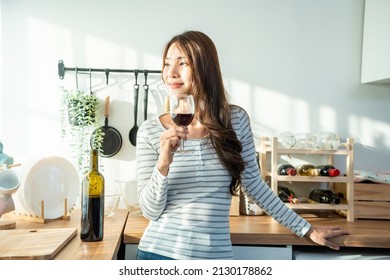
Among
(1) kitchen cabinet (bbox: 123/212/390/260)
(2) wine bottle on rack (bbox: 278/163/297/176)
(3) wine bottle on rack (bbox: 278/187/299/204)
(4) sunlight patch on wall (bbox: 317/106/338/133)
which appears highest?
(4) sunlight patch on wall (bbox: 317/106/338/133)

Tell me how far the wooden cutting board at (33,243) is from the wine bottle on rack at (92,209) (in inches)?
1.5

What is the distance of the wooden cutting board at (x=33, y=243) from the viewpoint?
→ 0.81 m

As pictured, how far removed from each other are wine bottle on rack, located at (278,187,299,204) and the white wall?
0.19 metres

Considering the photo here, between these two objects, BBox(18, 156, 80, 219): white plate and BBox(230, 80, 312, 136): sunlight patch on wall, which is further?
BBox(230, 80, 312, 136): sunlight patch on wall

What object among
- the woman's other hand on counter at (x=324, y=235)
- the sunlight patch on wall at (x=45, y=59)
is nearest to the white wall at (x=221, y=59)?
the sunlight patch on wall at (x=45, y=59)

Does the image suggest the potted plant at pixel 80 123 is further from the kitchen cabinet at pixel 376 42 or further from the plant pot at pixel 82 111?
the kitchen cabinet at pixel 376 42

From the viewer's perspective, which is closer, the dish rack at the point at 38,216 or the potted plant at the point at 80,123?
the dish rack at the point at 38,216

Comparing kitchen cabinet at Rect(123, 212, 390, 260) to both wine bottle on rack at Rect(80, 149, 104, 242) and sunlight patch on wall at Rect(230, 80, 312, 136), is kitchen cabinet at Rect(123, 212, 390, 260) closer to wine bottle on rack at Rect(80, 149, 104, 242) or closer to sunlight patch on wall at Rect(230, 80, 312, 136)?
wine bottle on rack at Rect(80, 149, 104, 242)

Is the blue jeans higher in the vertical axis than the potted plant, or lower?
lower

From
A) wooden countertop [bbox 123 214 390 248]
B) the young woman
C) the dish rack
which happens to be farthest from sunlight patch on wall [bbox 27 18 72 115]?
the young woman

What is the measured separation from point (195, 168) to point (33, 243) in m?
0.33

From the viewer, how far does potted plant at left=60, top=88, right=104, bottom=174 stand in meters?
1.37

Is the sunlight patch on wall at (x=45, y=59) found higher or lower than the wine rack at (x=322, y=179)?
higher
